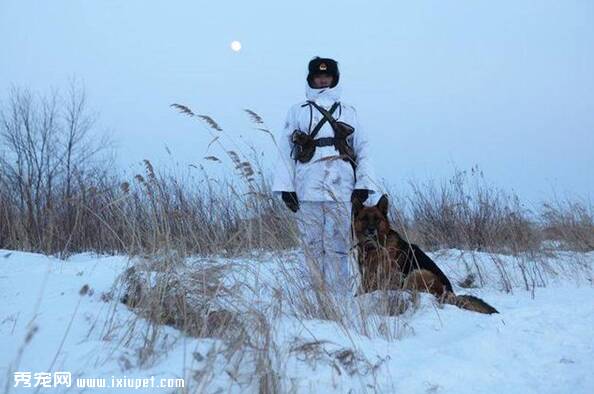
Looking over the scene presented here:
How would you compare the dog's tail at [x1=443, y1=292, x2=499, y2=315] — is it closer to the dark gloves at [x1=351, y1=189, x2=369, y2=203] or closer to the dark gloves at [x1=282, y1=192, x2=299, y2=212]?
the dark gloves at [x1=351, y1=189, x2=369, y2=203]

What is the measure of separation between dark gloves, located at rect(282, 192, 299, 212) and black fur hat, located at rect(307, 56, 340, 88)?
1081mm

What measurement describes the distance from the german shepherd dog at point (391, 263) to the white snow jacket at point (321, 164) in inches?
11.3

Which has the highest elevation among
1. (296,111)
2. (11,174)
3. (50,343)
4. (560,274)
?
(296,111)

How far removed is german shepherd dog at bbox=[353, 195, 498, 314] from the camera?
430cm

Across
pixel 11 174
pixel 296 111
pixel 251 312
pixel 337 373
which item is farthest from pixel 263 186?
pixel 11 174

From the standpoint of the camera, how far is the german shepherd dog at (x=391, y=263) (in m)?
4.30

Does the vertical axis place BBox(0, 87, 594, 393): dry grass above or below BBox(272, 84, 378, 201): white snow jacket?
below

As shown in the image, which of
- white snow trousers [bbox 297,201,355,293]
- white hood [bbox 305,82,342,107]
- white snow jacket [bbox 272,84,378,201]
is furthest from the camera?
white hood [bbox 305,82,342,107]

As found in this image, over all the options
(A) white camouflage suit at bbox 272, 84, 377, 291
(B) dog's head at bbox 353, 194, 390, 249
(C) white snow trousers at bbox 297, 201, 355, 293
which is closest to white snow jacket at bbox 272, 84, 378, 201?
(A) white camouflage suit at bbox 272, 84, 377, 291

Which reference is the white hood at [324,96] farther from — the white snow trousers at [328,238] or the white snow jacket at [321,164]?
the white snow trousers at [328,238]

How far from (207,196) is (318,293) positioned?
442cm

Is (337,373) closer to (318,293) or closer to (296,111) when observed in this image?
(318,293)

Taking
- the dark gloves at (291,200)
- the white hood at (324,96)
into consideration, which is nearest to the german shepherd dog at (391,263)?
the dark gloves at (291,200)

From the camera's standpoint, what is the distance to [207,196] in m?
Answer: 7.73
